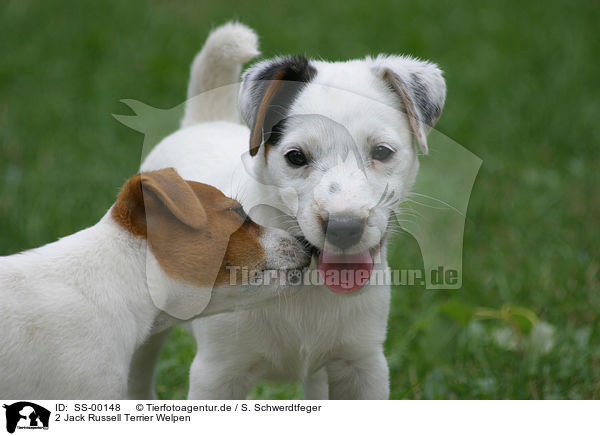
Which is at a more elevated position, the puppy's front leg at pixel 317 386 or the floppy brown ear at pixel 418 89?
the floppy brown ear at pixel 418 89

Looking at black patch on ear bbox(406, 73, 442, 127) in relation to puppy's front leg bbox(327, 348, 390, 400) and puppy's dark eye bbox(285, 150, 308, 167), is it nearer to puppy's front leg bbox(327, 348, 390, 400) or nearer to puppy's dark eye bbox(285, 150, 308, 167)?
puppy's dark eye bbox(285, 150, 308, 167)

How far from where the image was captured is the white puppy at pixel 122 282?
307 centimetres

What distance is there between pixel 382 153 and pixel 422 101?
38cm

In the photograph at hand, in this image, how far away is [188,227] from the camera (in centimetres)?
328

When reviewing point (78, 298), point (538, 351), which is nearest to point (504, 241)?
point (538, 351)

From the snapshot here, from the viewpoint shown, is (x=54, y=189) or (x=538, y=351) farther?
(x=54, y=189)

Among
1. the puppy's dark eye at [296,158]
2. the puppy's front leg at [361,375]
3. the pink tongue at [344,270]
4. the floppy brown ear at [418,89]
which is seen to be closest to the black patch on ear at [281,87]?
the puppy's dark eye at [296,158]

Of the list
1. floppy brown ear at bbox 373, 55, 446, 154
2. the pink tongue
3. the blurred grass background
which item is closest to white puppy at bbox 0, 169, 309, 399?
the pink tongue

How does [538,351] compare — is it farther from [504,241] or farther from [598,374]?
[504,241]

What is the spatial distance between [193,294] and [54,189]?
358cm

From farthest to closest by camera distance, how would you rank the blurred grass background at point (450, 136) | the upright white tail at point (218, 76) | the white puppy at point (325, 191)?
the blurred grass background at point (450, 136), the upright white tail at point (218, 76), the white puppy at point (325, 191)

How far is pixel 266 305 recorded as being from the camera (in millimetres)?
3541
